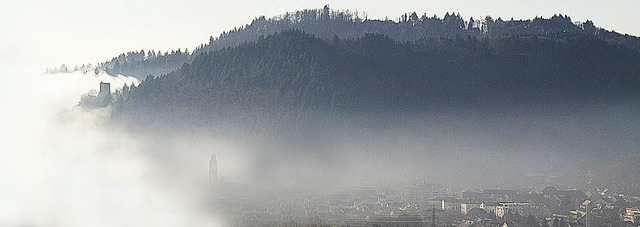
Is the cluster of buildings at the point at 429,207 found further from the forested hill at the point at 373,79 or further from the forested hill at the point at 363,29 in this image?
the forested hill at the point at 363,29

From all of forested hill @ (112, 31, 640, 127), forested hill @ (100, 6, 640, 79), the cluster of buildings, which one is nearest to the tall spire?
the cluster of buildings

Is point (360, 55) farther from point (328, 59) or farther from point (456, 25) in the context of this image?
point (456, 25)

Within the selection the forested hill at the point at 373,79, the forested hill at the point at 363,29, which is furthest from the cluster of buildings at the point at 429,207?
the forested hill at the point at 363,29

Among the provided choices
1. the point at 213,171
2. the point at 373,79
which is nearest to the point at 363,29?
the point at 373,79

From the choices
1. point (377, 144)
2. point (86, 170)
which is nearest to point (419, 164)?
point (377, 144)

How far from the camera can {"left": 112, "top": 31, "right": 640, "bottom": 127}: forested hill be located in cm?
4441

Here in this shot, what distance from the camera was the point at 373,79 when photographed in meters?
49.0

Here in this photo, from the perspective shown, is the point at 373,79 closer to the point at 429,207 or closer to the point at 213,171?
the point at 213,171

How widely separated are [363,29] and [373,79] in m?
14.3

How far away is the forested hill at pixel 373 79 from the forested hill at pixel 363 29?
3930 millimetres

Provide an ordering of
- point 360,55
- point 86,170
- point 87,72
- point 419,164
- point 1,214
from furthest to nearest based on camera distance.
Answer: point 87,72, point 360,55, point 419,164, point 86,170, point 1,214

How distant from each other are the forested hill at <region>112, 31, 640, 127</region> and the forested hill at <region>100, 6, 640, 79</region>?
3930mm

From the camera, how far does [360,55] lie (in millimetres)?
51031

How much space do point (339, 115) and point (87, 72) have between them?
1711cm
